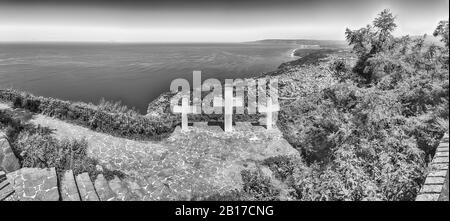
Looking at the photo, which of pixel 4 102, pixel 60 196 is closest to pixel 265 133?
pixel 60 196

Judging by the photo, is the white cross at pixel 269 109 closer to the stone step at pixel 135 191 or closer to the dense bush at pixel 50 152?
the stone step at pixel 135 191

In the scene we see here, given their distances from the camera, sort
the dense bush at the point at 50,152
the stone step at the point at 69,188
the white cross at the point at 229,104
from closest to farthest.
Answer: the stone step at the point at 69,188 < the dense bush at the point at 50,152 < the white cross at the point at 229,104

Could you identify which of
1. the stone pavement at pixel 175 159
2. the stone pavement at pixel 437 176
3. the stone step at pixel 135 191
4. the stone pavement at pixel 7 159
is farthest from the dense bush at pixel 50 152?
the stone pavement at pixel 437 176

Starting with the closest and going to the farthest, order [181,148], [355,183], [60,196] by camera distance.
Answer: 1. [355,183]
2. [60,196]
3. [181,148]

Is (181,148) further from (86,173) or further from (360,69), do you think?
(360,69)

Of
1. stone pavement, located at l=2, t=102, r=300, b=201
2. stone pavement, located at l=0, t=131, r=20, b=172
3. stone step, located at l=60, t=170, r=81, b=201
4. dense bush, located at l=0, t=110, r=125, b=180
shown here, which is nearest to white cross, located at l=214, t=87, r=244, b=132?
stone pavement, located at l=2, t=102, r=300, b=201

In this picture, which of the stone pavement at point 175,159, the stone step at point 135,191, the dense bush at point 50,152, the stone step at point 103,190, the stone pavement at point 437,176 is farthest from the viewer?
the dense bush at point 50,152

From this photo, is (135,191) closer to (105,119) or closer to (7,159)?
(7,159)
